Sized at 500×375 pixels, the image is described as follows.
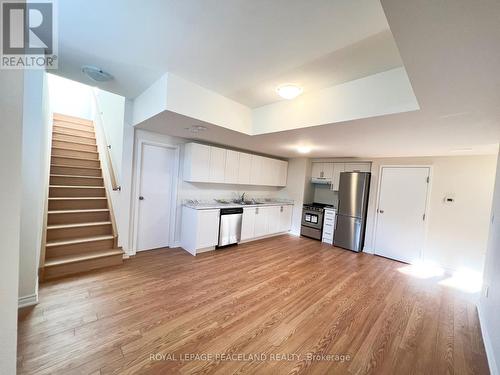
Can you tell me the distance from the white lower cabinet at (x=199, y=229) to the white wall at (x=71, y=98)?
400cm

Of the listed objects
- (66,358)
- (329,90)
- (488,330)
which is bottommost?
(66,358)

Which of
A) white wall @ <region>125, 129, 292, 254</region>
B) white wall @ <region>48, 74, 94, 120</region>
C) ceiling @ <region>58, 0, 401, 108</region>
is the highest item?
white wall @ <region>48, 74, 94, 120</region>

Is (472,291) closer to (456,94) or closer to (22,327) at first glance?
(456,94)

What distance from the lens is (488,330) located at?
2018 millimetres

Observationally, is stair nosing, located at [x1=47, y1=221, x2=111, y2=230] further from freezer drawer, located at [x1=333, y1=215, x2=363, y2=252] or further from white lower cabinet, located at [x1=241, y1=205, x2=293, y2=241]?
freezer drawer, located at [x1=333, y1=215, x2=363, y2=252]

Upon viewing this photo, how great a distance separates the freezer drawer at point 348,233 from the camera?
4617 mm

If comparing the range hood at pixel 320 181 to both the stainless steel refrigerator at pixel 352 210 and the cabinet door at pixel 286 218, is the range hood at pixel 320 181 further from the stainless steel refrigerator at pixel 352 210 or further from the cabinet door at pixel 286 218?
the cabinet door at pixel 286 218

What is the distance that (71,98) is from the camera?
17.3 feet

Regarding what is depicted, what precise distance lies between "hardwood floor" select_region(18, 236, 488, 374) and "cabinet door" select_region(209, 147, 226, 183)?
179 centimetres

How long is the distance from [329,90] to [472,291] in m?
3.71

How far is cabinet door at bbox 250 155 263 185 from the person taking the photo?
199 inches

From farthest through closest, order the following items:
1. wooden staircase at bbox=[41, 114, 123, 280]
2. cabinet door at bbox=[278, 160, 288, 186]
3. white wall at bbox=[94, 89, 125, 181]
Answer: cabinet door at bbox=[278, 160, 288, 186] < white wall at bbox=[94, 89, 125, 181] < wooden staircase at bbox=[41, 114, 123, 280]

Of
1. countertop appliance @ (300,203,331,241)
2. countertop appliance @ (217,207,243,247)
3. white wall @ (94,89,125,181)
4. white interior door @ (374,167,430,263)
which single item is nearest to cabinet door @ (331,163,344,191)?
countertop appliance @ (300,203,331,241)

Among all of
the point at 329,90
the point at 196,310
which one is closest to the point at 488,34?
the point at 329,90
